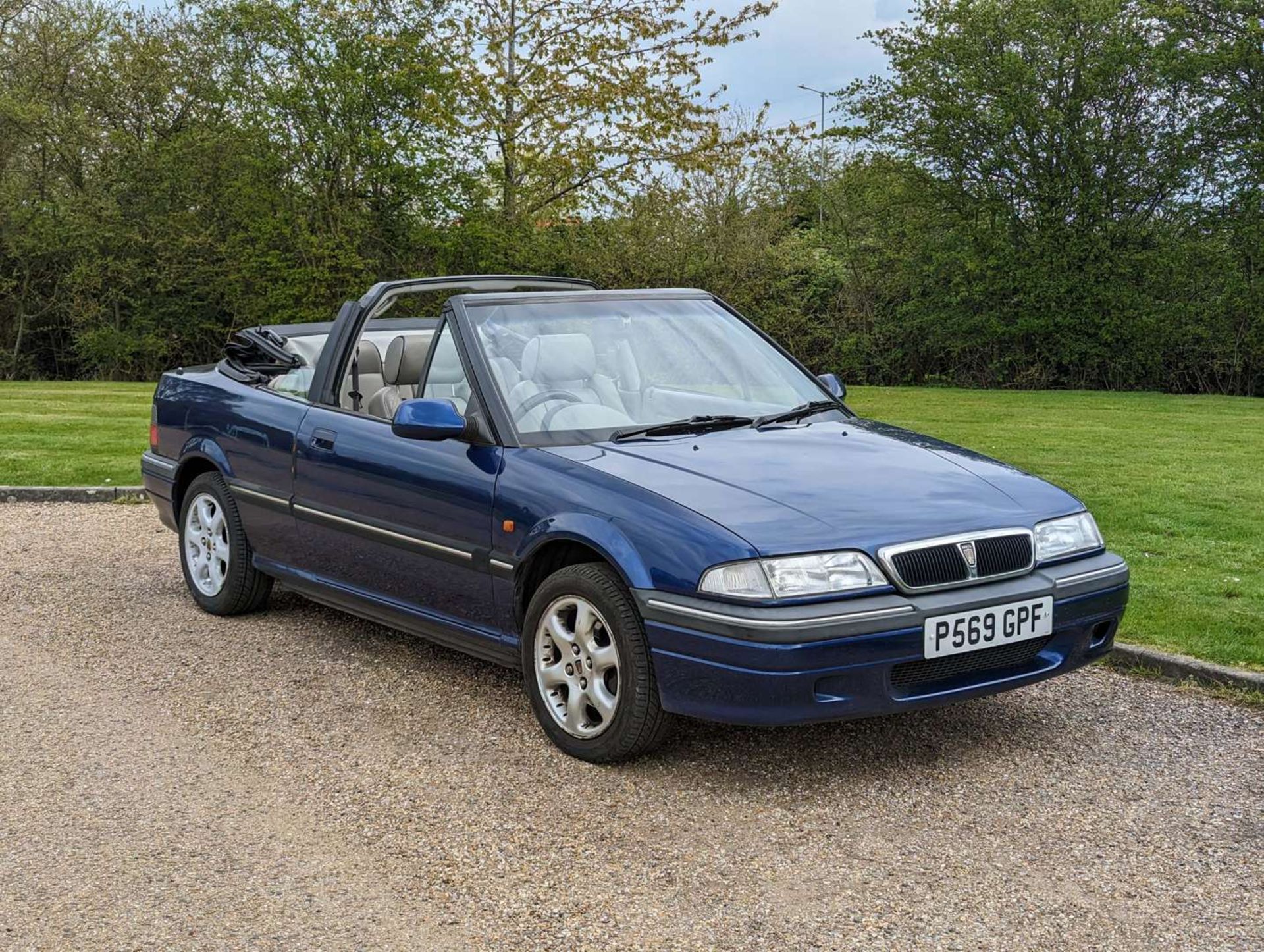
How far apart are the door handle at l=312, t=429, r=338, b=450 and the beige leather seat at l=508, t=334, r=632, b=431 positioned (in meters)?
1.05

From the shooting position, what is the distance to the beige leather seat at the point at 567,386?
18.4ft

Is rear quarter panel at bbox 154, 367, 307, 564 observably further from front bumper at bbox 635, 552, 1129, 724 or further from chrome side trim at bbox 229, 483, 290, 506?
front bumper at bbox 635, 552, 1129, 724

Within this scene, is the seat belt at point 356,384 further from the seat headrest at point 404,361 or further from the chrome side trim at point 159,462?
the chrome side trim at point 159,462

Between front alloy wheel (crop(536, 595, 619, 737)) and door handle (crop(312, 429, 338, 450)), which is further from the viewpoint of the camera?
door handle (crop(312, 429, 338, 450))

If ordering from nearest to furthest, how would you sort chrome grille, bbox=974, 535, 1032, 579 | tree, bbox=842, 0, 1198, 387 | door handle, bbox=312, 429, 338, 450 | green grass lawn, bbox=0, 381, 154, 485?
chrome grille, bbox=974, 535, 1032, 579 → door handle, bbox=312, 429, 338, 450 → green grass lawn, bbox=0, 381, 154, 485 → tree, bbox=842, 0, 1198, 387

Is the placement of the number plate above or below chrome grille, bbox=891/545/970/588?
below

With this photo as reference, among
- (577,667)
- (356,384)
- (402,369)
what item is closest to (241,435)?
(356,384)

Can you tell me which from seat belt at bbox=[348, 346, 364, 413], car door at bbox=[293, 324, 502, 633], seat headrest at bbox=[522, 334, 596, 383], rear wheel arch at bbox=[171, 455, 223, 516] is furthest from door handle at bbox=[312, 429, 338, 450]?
rear wheel arch at bbox=[171, 455, 223, 516]

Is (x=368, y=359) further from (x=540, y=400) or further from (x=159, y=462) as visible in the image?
(x=159, y=462)

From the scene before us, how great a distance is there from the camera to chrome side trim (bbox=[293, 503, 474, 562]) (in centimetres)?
552

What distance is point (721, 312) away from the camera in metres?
6.71

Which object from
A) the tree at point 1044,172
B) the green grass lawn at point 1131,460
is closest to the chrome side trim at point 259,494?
the green grass lawn at point 1131,460

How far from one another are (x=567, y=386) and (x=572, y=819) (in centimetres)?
198

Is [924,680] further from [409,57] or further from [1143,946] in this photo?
[409,57]
